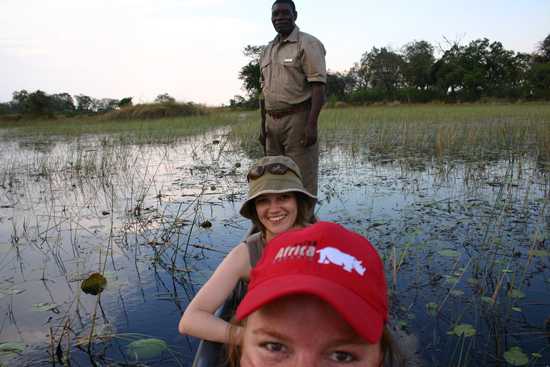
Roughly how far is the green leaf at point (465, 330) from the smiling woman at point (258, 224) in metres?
1.06

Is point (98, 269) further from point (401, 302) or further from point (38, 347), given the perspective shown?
point (401, 302)

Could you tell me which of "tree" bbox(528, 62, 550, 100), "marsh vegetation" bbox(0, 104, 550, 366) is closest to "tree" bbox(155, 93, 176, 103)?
"marsh vegetation" bbox(0, 104, 550, 366)

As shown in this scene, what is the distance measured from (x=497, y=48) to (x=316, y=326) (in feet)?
195

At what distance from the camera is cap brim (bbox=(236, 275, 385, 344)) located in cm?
86

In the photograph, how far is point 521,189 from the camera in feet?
16.8

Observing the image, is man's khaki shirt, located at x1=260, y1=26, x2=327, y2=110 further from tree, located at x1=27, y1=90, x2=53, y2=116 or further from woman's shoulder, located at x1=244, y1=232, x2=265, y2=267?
tree, located at x1=27, y1=90, x2=53, y2=116

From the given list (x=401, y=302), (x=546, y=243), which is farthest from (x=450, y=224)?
(x=401, y=302)

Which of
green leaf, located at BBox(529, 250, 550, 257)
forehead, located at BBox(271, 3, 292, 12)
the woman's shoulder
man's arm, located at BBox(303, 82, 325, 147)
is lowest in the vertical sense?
green leaf, located at BBox(529, 250, 550, 257)

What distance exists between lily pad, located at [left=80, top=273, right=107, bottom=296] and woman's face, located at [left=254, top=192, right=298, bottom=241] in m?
1.25

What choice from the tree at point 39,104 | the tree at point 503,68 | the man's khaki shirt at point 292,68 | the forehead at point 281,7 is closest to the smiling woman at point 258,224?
the man's khaki shirt at point 292,68

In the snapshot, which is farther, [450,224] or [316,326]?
[450,224]

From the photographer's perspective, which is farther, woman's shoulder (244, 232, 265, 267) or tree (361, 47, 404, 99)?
tree (361, 47, 404, 99)

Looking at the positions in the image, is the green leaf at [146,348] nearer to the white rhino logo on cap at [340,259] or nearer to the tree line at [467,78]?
the white rhino logo on cap at [340,259]

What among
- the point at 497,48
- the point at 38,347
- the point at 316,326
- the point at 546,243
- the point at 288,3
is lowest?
the point at 38,347
